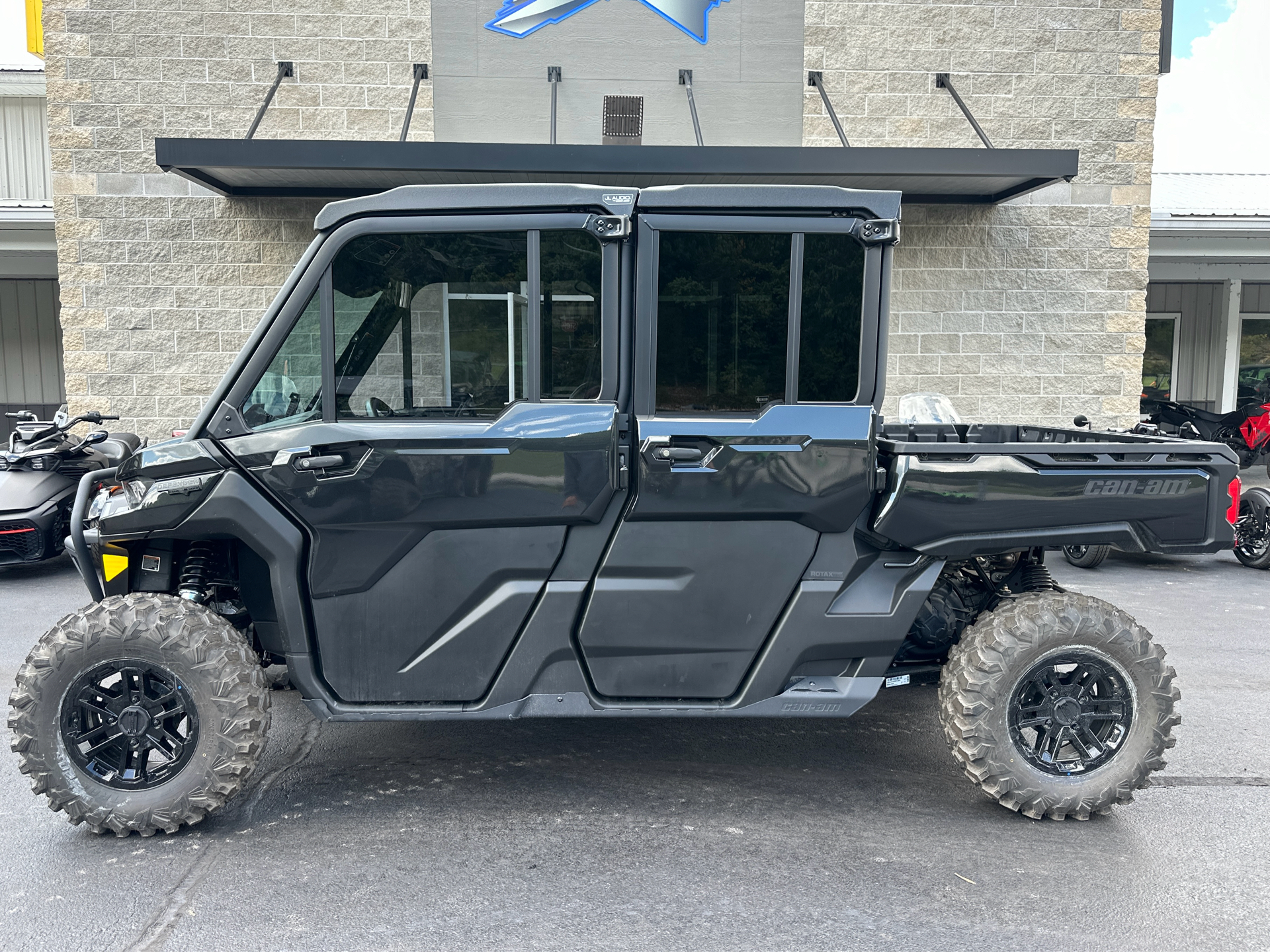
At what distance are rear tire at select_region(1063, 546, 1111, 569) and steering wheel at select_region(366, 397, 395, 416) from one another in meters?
7.40

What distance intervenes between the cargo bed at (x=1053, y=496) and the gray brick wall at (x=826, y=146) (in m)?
7.28

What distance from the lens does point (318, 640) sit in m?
3.50

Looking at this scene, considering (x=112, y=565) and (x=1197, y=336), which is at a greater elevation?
(x=1197, y=336)

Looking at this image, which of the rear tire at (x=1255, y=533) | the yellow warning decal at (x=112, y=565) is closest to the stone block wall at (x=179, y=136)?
the yellow warning decal at (x=112, y=565)

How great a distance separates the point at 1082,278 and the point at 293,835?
10.4 meters

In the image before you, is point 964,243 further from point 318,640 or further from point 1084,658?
point 318,640

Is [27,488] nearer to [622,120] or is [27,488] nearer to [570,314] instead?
[570,314]

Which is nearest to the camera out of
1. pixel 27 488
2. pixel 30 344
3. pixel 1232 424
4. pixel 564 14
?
pixel 27 488

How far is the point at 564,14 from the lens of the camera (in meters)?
10.4

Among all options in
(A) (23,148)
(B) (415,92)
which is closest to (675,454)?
(B) (415,92)

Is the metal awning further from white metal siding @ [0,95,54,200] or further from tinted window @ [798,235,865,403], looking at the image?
white metal siding @ [0,95,54,200]

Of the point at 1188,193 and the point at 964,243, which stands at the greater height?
the point at 1188,193

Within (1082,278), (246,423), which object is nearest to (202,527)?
(246,423)

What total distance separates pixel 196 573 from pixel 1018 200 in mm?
9954
